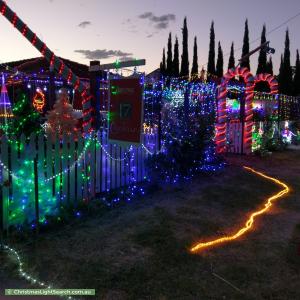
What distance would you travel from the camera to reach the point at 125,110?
648 cm

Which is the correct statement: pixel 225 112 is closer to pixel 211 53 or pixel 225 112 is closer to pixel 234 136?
pixel 234 136

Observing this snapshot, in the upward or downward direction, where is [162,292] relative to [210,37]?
downward

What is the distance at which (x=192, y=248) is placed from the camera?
493 cm

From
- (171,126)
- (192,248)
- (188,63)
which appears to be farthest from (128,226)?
(188,63)

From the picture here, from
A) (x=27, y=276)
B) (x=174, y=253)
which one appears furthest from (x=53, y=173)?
(x=174, y=253)

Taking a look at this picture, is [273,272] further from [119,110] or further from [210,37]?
[210,37]

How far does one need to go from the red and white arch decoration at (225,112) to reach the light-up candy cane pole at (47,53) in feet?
18.4

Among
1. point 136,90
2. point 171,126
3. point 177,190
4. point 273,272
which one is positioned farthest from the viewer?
point 171,126

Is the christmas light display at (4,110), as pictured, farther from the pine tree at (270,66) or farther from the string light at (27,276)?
the pine tree at (270,66)

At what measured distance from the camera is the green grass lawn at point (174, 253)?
12.8 ft

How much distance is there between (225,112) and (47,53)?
680cm

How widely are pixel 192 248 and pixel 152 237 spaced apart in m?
0.66

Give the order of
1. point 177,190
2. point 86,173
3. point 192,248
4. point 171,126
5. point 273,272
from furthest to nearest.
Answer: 1. point 171,126
2. point 177,190
3. point 86,173
4. point 192,248
5. point 273,272

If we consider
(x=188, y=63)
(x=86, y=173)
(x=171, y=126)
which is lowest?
(x=86, y=173)
